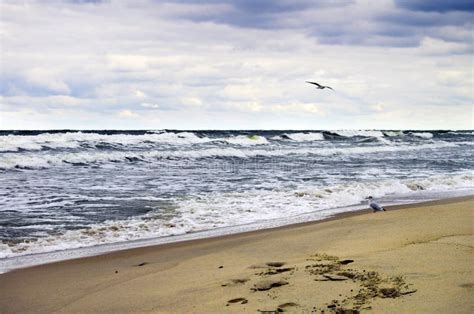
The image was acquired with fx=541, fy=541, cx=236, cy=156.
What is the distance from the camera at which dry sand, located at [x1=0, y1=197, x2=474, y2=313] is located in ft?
13.0

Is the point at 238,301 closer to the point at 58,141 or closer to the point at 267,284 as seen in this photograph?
the point at 267,284

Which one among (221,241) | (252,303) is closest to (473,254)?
(252,303)

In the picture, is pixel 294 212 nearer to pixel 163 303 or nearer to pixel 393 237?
pixel 393 237

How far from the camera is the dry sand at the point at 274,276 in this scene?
3.95m

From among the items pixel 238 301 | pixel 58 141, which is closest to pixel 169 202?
pixel 238 301

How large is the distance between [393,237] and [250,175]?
10.1 metres

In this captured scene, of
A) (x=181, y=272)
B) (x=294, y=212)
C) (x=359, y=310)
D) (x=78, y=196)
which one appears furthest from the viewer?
(x=78, y=196)

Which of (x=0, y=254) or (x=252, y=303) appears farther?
(x=0, y=254)

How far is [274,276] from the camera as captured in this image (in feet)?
15.8

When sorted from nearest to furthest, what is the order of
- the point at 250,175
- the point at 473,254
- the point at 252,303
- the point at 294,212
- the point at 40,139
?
1. the point at 252,303
2. the point at 473,254
3. the point at 294,212
4. the point at 250,175
5. the point at 40,139

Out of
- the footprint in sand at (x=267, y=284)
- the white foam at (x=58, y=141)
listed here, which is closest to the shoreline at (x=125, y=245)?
the footprint in sand at (x=267, y=284)

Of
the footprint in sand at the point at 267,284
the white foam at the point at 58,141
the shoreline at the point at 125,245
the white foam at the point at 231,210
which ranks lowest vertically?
the shoreline at the point at 125,245

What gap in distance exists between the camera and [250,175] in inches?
648

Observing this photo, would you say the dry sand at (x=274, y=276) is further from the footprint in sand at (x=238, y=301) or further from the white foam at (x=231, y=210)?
the white foam at (x=231, y=210)
